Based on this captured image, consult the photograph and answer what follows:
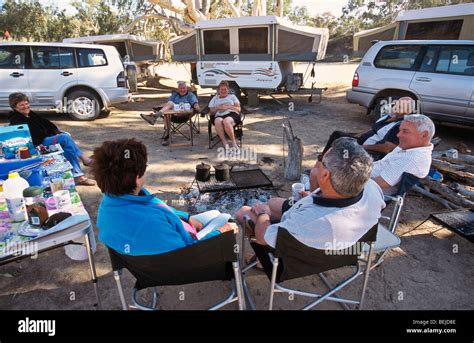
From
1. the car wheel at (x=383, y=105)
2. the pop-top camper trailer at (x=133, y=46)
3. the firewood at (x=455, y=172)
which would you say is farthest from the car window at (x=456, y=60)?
the pop-top camper trailer at (x=133, y=46)

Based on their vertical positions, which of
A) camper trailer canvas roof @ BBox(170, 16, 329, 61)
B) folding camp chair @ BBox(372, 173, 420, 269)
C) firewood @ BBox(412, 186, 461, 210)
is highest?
camper trailer canvas roof @ BBox(170, 16, 329, 61)

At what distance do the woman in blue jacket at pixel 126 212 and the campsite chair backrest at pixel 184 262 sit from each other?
51 millimetres

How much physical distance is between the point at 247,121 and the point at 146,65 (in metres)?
8.14

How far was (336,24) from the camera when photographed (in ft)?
128

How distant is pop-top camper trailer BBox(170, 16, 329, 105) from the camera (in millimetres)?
8328

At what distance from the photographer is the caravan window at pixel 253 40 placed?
8.51m

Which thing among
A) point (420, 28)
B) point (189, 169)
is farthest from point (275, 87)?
point (189, 169)

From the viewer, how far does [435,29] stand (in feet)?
27.3

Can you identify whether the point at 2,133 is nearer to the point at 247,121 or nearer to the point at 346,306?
the point at 346,306

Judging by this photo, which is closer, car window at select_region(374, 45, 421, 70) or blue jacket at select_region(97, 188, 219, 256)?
blue jacket at select_region(97, 188, 219, 256)

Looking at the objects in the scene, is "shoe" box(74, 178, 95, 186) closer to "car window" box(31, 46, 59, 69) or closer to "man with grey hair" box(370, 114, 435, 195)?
"man with grey hair" box(370, 114, 435, 195)

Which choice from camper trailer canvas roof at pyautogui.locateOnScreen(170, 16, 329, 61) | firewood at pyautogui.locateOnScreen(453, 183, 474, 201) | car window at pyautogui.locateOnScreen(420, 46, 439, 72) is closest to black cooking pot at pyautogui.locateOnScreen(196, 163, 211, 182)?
firewood at pyautogui.locateOnScreen(453, 183, 474, 201)

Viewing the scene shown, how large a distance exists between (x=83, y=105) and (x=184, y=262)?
6.75 m

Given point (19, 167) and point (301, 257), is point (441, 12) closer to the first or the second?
point (301, 257)
